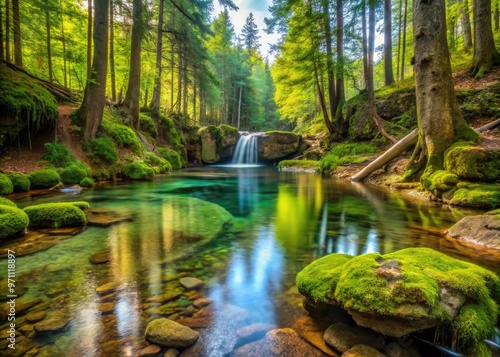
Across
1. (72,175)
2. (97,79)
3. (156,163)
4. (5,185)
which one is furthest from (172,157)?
(5,185)

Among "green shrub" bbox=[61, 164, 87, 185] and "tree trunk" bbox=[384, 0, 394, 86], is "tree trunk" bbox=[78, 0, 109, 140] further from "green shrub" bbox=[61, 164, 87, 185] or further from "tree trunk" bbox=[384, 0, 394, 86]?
"tree trunk" bbox=[384, 0, 394, 86]

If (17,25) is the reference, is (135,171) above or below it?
below

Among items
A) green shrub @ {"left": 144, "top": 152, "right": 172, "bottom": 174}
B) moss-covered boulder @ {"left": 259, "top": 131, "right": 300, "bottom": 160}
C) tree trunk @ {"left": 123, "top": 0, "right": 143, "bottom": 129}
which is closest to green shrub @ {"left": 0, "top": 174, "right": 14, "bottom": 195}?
green shrub @ {"left": 144, "top": 152, "right": 172, "bottom": 174}

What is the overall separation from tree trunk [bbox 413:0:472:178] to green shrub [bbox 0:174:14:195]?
1164cm

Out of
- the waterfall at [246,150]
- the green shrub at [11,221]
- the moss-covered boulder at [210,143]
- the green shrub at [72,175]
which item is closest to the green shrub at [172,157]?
the moss-covered boulder at [210,143]

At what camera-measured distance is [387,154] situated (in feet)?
34.9

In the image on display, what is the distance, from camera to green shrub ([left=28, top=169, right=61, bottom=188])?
333 inches

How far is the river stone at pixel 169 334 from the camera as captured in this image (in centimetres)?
201

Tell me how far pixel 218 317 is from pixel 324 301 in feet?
3.10

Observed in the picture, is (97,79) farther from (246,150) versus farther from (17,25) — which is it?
(246,150)

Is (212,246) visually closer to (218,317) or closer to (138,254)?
(138,254)

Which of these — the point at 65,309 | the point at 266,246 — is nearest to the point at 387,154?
the point at 266,246

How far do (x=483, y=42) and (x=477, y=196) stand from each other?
9.45 m

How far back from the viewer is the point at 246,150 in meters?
26.9
